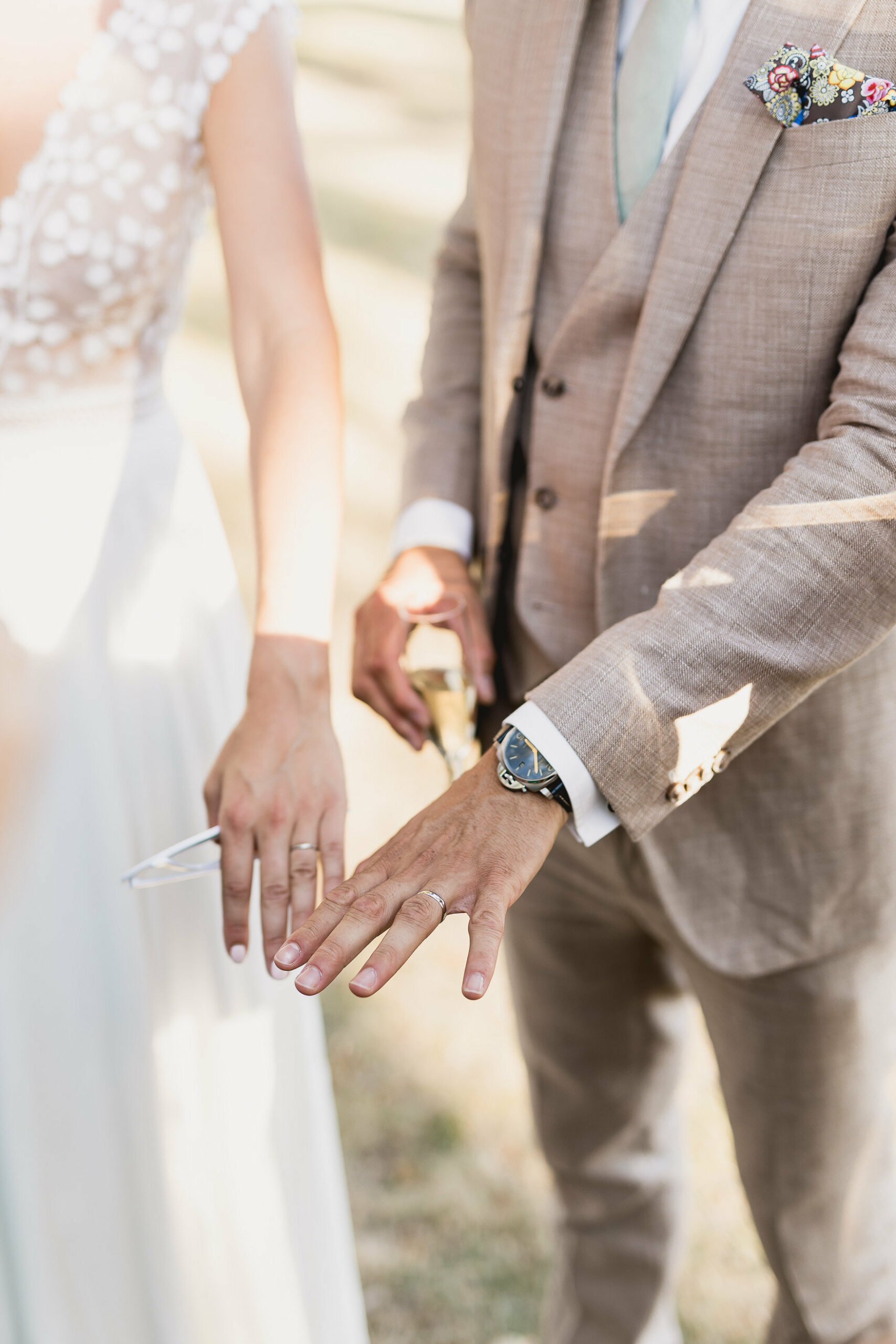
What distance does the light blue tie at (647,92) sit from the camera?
1298mm

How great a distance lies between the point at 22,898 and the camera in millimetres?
1320

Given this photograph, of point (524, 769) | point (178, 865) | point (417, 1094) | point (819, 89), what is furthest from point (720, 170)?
point (417, 1094)

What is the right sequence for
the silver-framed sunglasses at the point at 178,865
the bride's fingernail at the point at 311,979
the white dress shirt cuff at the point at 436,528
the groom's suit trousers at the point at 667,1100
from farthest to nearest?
the white dress shirt cuff at the point at 436,528
the groom's suit trousers at the point at 667,1100
the silver-framed sunglasses at the point at 178,865
the bride's fingernail at the point at 311,979

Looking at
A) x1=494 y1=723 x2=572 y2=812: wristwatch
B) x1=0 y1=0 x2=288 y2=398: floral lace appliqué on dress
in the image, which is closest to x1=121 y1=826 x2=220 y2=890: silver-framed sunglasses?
x1=494 y1=723 x2=572 y2=812: wristwatch

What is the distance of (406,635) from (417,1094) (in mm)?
1416

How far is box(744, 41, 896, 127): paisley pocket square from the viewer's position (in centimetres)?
118

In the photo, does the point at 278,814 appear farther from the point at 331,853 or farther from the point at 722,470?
the point at 722,470

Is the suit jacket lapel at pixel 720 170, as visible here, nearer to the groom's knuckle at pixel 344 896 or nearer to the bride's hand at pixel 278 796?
the bride's hand at pixel 278 796

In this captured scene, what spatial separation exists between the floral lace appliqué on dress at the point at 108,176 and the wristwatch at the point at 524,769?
651mm

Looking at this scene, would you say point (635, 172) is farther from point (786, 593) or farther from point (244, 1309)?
point (244, 1309)

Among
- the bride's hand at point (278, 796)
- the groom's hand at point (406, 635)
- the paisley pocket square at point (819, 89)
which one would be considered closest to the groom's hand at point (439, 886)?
the bride's hand at point (278, 796)

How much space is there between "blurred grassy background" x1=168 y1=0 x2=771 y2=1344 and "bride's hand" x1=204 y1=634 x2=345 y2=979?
4.23 ft

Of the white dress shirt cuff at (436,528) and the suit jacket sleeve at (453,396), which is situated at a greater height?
the suit jacket sleeve at (453,396)

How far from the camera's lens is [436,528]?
170 cm
